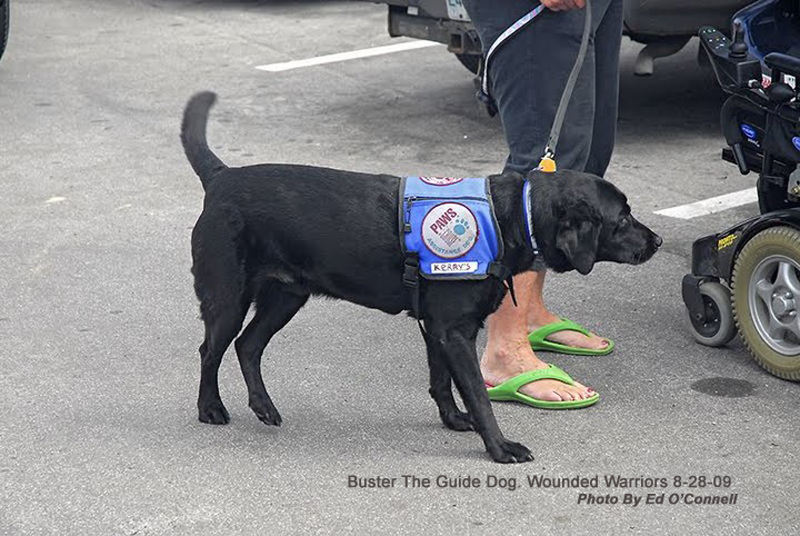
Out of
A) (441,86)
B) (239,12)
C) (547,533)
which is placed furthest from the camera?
(239,12)

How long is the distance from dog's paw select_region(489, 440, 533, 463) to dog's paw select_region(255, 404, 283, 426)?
734 millimetres

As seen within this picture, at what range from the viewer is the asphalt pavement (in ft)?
12.3

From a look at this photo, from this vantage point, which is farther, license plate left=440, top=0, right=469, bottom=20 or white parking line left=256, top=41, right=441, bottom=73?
white parking line left=256, top=41, right=441, bottom=73

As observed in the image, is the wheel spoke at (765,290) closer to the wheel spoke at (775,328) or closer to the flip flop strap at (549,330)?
the wheel spoke at (775,328)

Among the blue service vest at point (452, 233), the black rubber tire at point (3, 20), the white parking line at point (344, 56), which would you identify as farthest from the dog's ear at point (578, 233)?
the black rubber tire at point (3, 20)

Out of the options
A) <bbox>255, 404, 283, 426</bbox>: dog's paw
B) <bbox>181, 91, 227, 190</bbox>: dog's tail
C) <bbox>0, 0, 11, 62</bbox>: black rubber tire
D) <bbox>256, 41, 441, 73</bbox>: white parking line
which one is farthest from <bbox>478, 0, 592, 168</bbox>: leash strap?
<bbox>0, 0, 11, 62</bbox>: black rubber tire

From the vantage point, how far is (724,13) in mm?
A: 7145

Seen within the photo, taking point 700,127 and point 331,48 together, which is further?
point 331,48

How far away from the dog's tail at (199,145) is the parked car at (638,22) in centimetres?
259

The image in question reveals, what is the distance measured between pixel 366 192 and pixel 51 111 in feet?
16.6

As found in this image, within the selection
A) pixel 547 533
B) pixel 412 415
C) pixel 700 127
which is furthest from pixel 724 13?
pixel 547 533

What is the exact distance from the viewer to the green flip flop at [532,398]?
4.38 meters

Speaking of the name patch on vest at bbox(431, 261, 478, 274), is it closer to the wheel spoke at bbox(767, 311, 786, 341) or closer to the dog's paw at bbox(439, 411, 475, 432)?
the dog's paw at bbox(439, 411, 475, 432)

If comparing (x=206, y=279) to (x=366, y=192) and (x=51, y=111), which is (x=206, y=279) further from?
(x=51, y=111)
